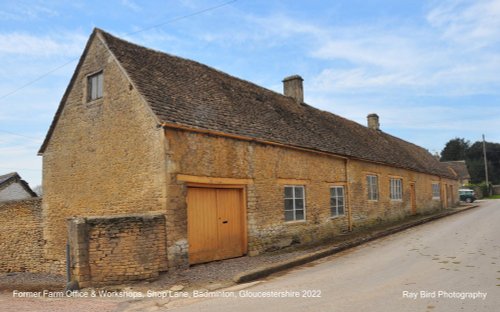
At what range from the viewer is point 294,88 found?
2192 cm

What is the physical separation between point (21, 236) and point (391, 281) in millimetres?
13169

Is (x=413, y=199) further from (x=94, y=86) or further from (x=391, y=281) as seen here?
(x=94, y=86)

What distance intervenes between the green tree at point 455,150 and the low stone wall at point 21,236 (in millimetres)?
88813

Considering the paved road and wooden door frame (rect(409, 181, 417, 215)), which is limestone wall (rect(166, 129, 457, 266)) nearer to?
the paved road

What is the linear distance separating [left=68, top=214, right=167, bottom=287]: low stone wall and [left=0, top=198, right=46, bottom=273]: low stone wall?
6.24 m

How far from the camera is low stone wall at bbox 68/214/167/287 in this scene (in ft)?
30.8

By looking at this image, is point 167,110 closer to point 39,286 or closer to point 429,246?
point 39,286

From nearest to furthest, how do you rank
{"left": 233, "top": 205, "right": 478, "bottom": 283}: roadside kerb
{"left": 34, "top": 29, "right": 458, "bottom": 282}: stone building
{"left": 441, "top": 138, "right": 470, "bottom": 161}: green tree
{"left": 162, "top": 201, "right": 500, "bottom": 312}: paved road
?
{"left": 162, "top": 201, "right": 500, "bottom": 312}: paved road, {"left": 233, "top": 205, "right": 478, "bottom": 283}: roadside kerb, {"left": 34, "top": 29, "right": 458, "bottom": 282}: stone building, {"left": 441, "top": 138, "right": 470, "bottom": 161}: green tree

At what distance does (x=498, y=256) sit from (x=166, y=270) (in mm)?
8373

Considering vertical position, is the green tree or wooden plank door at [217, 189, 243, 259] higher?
the green tree

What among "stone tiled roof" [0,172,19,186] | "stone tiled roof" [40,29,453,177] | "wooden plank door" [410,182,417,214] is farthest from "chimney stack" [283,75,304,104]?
"stone tiled roof" [0,172,19,186]

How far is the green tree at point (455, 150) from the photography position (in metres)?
87.6

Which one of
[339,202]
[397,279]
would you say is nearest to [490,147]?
[339,202]

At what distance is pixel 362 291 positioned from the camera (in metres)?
7.46
